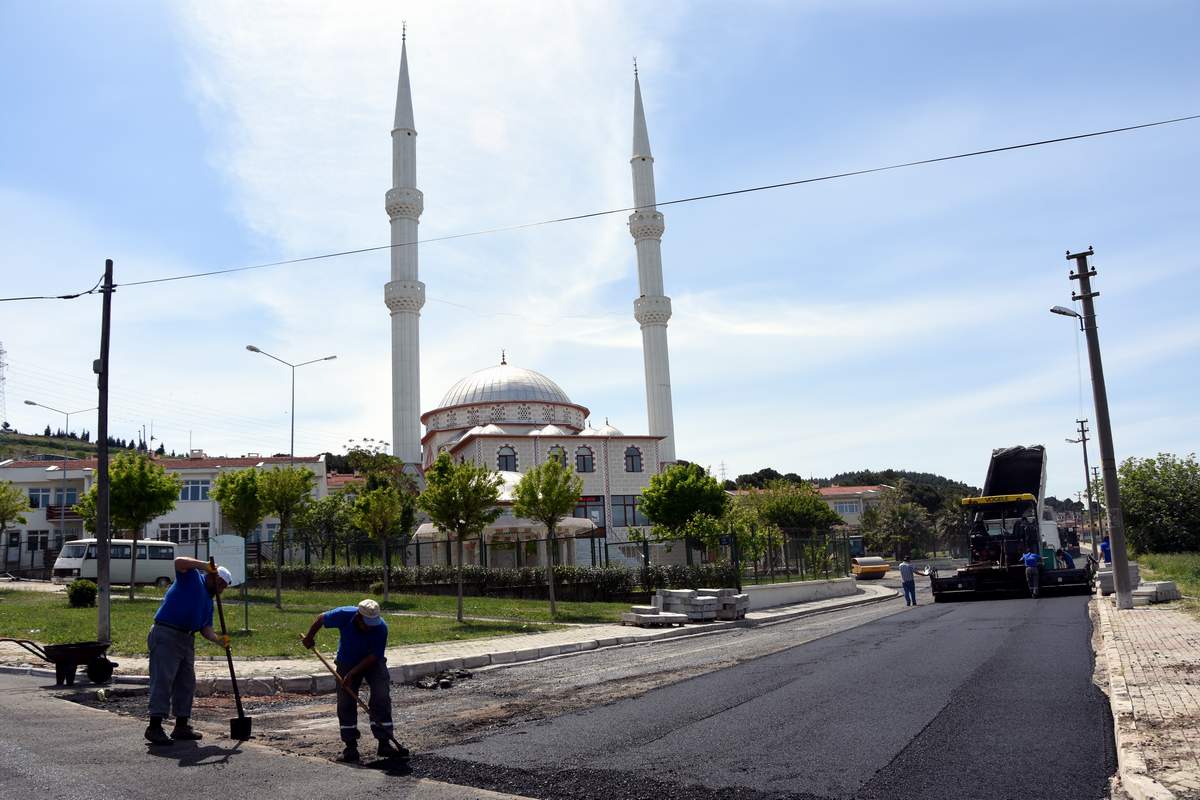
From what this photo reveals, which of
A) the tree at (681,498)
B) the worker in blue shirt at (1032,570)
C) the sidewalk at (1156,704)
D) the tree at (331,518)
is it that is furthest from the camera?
the tree at (331,518)

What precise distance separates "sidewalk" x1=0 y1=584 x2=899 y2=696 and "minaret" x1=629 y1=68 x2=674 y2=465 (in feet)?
116

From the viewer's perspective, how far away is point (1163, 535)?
37500mm

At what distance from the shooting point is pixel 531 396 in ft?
186

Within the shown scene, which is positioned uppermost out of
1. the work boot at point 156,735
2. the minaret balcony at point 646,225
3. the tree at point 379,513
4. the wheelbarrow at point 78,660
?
the minaret balcony at point 646,225

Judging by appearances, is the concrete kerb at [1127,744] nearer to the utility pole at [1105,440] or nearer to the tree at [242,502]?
the utility pole at [1105,440]

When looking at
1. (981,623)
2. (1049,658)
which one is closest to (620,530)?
(981,623)

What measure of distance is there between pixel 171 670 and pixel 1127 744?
7.43m

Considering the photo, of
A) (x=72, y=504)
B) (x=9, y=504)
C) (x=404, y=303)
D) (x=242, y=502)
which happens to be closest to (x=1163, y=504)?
(x=242, y=502)

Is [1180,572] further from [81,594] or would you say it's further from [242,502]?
[81,594]

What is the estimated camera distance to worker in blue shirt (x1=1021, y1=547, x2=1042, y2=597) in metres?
21.1

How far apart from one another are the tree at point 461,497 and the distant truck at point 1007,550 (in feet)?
38.3

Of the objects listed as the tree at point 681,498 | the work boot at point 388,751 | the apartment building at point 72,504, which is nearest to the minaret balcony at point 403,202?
the apartment building at point 72,504

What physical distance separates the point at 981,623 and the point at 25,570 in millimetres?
39453

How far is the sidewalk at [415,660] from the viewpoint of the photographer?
1066 centimetres
